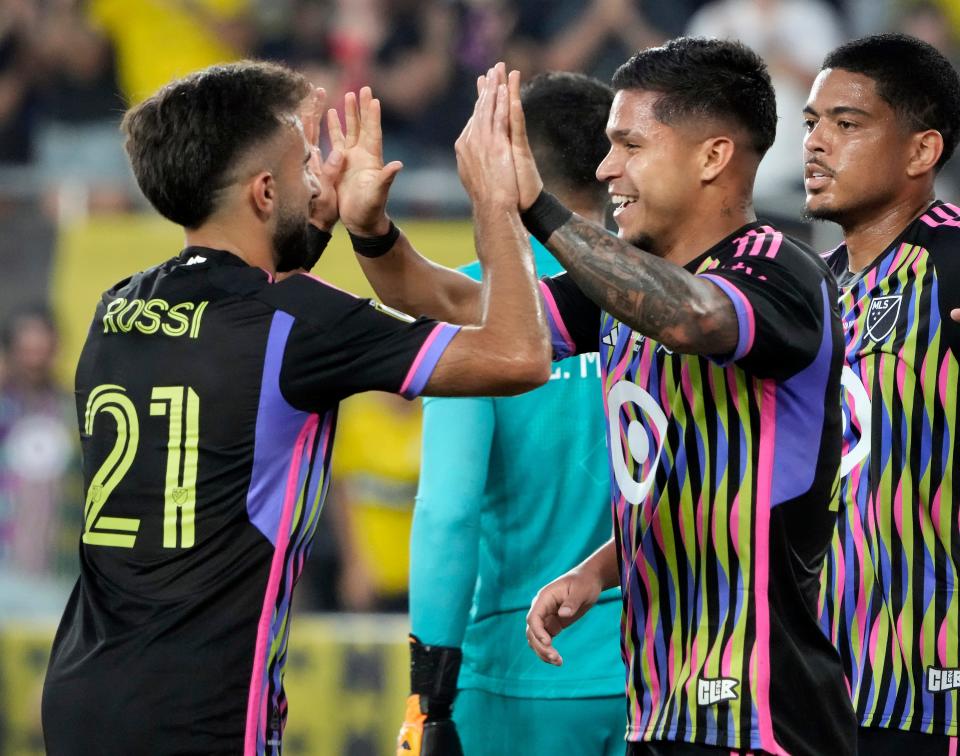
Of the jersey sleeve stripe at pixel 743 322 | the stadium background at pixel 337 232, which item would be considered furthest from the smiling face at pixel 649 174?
the stadium background at pixel 337 232

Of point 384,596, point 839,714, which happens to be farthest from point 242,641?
point 384,596

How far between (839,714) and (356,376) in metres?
1.26

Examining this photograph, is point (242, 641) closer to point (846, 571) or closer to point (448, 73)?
point (846, 571)

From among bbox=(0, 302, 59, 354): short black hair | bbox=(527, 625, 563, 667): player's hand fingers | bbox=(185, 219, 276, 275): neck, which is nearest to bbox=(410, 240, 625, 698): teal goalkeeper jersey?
bbox=(527, 625, 563, 667): player's hand fingers

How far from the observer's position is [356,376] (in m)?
2.91

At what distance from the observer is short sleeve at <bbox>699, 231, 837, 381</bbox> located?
293cm

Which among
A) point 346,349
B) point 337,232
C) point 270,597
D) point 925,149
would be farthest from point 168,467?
point 337,232

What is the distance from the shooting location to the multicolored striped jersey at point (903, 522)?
3.67 meters

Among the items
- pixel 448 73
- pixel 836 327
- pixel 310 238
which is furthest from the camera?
pixel 448 73

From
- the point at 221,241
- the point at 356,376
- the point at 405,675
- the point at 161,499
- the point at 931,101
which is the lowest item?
the point at 405,675

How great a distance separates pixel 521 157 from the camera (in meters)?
3.12

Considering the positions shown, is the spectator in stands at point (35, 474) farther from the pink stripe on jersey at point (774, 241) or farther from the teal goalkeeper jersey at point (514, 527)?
Result: the pink stripe on jersey at point (774, 241)

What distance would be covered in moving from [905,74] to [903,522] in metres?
1.28

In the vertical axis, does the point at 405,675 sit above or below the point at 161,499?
below
